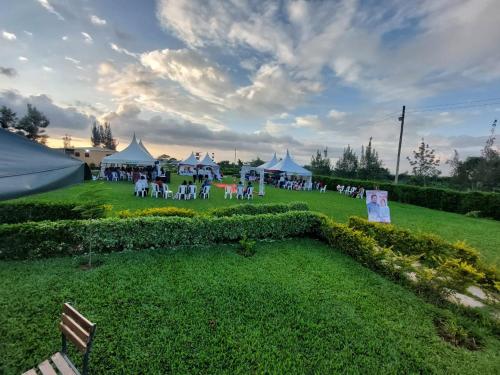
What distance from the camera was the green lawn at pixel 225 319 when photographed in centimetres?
280

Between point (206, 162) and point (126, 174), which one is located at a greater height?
point (206, 162)

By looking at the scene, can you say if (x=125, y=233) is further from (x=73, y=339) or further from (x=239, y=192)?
(x=239, y=192)

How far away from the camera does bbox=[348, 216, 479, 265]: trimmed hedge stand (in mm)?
5020

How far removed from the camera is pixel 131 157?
1975 centimetres

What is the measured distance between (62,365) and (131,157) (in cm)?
1953

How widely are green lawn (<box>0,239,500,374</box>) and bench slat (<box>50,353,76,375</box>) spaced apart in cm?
46

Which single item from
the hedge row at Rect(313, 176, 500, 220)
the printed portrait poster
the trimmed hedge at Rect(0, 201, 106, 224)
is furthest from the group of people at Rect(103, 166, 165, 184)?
the hedge row at Rect(313, 176, 500, 220)

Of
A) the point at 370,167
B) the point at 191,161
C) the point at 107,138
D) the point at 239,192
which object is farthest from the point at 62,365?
the point at 107,138

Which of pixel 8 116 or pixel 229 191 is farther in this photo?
pixel 8 116

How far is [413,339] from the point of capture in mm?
3367

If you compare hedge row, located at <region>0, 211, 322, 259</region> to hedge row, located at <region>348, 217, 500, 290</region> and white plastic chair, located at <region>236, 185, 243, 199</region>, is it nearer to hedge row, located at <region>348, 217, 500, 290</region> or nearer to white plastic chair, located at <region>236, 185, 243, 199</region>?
hedge row, located at <region>348, 217, 500, 290</region>

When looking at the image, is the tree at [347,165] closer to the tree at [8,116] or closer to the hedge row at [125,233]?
the hedge row at [125,233]

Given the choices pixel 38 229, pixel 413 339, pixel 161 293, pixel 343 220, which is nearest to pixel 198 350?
pixel 161 293

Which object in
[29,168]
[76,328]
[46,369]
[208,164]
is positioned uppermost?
[208,164]
